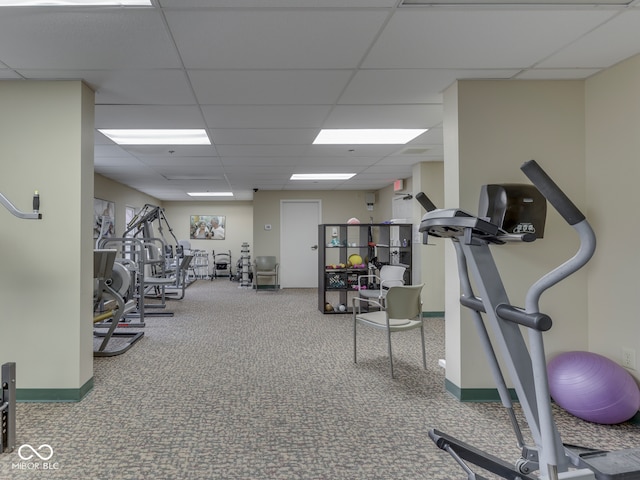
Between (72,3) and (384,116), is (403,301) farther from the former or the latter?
(72,3)

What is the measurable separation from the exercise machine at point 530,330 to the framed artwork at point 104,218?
6298 mm

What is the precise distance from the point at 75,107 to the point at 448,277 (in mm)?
2974

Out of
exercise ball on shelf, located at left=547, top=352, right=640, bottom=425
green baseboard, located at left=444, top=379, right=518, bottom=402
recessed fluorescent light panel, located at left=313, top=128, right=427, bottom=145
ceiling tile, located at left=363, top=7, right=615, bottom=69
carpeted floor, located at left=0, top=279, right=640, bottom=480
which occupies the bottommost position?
carpeted floor, located at left=0, top=279, right=640, bottom=480

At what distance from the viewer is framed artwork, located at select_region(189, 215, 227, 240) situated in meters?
10.8

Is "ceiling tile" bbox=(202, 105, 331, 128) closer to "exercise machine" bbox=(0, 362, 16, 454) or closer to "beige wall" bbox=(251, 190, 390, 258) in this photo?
"exercise machine" bbox=(0, 362, 16, 454)

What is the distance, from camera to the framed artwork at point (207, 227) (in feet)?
35.4

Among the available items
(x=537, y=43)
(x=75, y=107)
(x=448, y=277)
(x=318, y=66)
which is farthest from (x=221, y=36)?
(x=448, y=277)

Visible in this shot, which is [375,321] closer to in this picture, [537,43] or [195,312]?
[537,43]

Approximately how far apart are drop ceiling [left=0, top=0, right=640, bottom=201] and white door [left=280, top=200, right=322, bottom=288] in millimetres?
4831

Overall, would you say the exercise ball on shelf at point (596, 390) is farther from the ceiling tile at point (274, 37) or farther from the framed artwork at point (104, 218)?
the framed artwork at point (104, 218)

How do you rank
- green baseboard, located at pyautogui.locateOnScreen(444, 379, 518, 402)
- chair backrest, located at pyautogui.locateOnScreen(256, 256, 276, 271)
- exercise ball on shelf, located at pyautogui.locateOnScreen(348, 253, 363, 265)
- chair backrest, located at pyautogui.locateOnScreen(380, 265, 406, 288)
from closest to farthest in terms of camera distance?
green baseboard, located at pyautogui.locateOnScreen(444, 379, 518, 402)
chair backrest, located at pyautogui.locateOnScreen(380, 265, 406, 288)
exercise ball on shelf, located at pyautogui.locateOnScreen(348, 253, 363, 265)
chair backrest, located at pyautogui.locateOnScreen(256, 256, 276, 271)

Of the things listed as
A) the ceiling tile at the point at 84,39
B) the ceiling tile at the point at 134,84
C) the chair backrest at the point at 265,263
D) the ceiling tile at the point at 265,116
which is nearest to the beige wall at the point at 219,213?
the chair backrest at the point at 265,263

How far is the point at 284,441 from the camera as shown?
7.03 ft

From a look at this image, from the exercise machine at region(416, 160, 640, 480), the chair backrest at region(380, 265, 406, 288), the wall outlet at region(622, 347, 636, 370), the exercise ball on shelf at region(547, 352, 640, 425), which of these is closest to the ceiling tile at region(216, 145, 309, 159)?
the chair backrest at region(380, 265, 406, 288)
